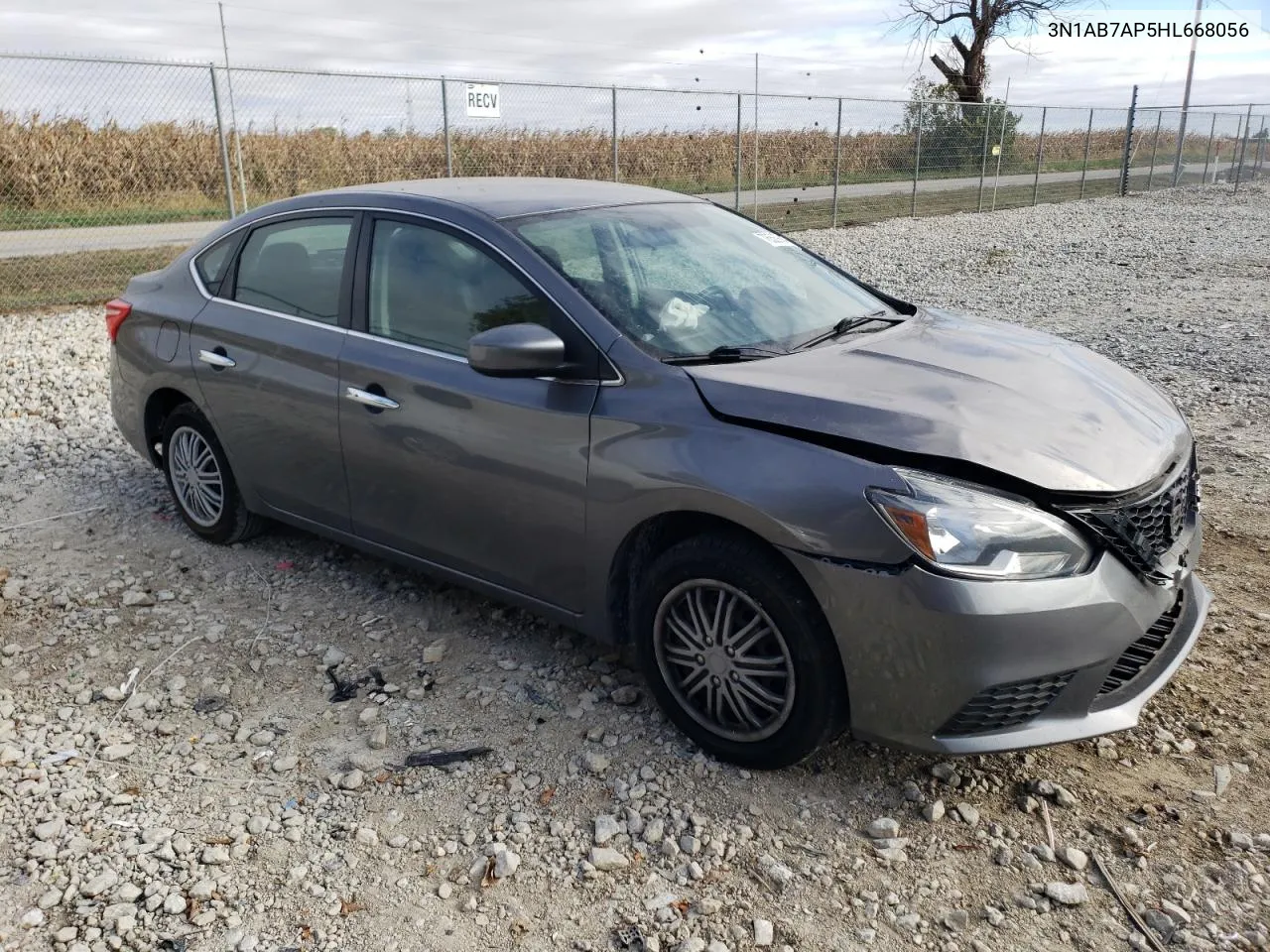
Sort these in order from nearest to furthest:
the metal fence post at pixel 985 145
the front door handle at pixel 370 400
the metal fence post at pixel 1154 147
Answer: the front door handle at pixel 370 400
the metal fence post at pixel 985 145
the metal fence post at pixel 1154 147

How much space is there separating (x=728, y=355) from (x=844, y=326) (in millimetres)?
650

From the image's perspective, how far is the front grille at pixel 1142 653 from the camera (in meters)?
2.93

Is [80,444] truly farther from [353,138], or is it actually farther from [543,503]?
[353,138]

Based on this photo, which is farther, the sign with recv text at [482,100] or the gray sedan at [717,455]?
the sign with recv text at [482,100]

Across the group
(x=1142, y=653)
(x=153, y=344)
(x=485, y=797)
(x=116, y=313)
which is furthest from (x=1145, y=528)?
(x=116, y=313)

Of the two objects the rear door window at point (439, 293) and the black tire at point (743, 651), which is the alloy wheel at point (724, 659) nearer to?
the black tire at point (743, 651)

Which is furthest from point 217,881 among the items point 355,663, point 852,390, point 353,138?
point 353,138

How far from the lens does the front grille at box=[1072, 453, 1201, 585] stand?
2803 millimetres

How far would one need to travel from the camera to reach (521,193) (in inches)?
161

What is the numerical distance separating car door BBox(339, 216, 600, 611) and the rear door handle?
2.67 ft

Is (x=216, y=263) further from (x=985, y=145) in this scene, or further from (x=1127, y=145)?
(x=1127, y=145)

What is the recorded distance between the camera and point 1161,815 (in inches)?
116

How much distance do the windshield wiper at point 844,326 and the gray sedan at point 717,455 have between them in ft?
0.05

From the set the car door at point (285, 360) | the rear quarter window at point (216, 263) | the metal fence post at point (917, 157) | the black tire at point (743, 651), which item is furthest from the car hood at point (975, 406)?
the metal fence post at point (917, 157)
